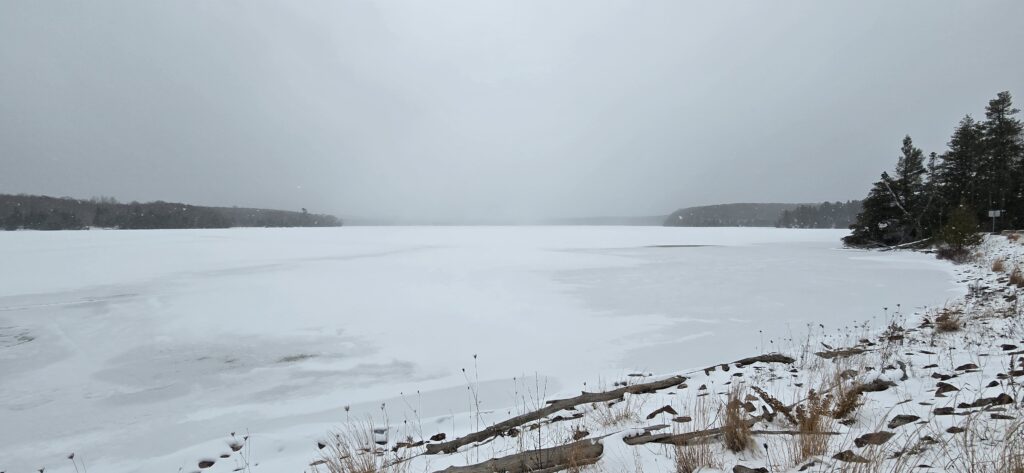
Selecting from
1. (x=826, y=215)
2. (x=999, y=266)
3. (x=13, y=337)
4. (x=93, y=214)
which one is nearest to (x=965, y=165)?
(x=999, y=266)

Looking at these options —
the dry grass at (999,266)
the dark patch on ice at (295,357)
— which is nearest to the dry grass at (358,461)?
the dark patch on ice at (295,357)

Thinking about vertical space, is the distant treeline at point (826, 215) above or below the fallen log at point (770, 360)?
above

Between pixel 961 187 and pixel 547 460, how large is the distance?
47216mm

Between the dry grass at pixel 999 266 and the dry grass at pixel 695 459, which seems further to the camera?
the dry grass at pixel 999 266

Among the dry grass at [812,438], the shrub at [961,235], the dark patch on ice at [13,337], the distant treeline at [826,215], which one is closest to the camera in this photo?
the dry grass at [812,438]

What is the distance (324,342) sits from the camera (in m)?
8.44

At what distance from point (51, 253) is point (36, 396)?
96.0ft

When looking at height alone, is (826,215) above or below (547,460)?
above

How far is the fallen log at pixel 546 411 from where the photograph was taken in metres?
3.90

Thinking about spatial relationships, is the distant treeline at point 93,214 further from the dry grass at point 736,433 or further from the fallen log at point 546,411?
the dry grass at point 736,433

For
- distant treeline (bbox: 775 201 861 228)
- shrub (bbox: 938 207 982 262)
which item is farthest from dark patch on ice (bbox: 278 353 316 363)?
distant treeline (bbox: 775 201 861 228)

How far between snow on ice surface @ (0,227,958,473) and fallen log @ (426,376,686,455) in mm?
633

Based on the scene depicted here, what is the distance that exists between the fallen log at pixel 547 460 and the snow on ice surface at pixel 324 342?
1745 mm

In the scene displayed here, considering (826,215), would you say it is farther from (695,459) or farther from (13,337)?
(13,337)
